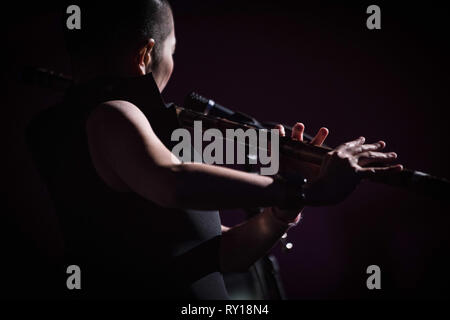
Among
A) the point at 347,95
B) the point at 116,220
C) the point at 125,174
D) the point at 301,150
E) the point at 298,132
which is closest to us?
the point at 125,174

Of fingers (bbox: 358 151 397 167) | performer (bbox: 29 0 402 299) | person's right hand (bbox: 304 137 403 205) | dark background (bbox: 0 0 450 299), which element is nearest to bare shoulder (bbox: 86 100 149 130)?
performer (bbox: 29 0 402 299)

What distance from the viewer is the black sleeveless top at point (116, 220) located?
835 mm

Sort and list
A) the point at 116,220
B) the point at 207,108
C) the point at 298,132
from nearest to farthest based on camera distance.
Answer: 1. the point at 116,220
2. the point at 298,132
3. the point at 207,108

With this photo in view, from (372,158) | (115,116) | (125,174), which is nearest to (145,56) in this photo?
(115,116)

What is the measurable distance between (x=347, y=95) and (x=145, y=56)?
2.06 m

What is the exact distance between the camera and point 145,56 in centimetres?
91

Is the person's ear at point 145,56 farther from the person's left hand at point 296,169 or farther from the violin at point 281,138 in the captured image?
the person's left hand at point 296,169

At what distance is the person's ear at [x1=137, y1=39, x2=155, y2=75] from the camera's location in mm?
894

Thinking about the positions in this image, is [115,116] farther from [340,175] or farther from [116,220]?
[340,175]

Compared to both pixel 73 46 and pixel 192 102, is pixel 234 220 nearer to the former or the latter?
pixel 192 102

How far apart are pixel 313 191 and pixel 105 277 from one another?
1.86 feet

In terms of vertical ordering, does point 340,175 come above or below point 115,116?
below

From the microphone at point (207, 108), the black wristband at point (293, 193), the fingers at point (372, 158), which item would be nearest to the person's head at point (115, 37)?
the microphone at point (207, 108)

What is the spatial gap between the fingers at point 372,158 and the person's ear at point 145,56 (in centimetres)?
59
